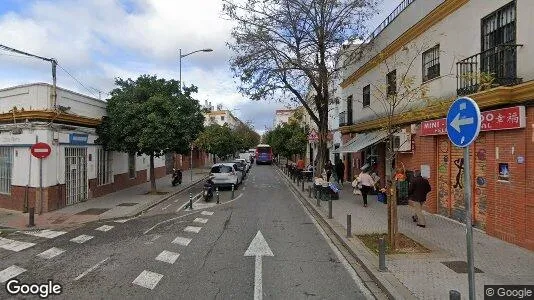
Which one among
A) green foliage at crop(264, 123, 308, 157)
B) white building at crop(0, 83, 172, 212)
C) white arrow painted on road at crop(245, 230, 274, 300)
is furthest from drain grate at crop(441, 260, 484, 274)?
green foliage at crop(264, 123, 308, 157)

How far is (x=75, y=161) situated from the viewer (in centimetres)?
1988

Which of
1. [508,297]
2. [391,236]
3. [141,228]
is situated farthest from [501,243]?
[141,228]

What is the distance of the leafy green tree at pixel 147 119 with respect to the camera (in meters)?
21.2

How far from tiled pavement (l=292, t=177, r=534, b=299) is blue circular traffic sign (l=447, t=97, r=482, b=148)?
8.95ft

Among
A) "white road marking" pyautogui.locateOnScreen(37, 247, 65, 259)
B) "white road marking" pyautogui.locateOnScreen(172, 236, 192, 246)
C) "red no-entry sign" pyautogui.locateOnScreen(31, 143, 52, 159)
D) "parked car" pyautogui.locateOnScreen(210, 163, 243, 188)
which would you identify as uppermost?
"red no-entry sign" pyautogui.locateOnScreen(31, 143, 52, 159)

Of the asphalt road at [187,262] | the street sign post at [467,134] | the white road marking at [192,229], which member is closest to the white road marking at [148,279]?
the asphalt road at [187,262]

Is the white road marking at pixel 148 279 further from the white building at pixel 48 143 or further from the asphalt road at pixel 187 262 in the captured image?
the white building at pixel 48 143

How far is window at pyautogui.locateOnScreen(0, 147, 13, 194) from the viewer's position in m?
18.9

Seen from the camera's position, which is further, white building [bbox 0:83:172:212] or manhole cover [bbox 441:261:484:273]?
white building [bbox 0:83:172:212]

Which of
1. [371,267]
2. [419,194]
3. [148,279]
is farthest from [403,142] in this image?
[148,279]

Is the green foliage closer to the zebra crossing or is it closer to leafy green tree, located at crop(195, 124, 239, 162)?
leafy green tree, located at crop(195, 124, 239, 162)

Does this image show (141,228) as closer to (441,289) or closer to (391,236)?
(391,236)

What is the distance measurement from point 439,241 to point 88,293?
7834 millimetres

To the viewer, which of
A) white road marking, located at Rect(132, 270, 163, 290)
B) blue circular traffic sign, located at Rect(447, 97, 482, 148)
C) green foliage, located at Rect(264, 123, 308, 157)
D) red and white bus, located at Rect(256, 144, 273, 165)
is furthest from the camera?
red and white bus, located at Rect(256, 144, 273, 165)
